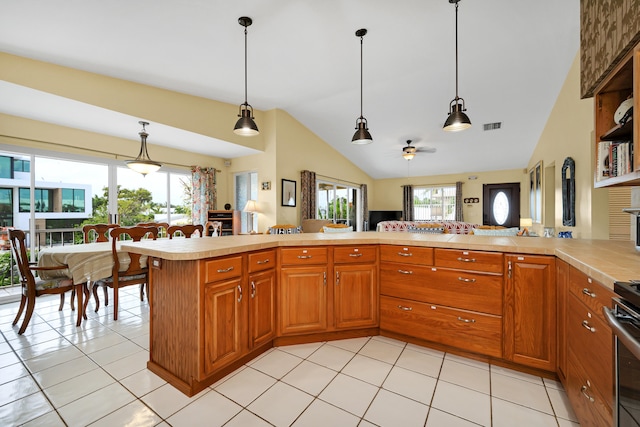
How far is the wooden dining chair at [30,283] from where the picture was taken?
101 inches

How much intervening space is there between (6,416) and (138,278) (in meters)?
1.68

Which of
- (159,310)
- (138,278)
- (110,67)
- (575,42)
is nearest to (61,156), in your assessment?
(110,67)

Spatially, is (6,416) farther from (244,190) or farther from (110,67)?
(244,190)

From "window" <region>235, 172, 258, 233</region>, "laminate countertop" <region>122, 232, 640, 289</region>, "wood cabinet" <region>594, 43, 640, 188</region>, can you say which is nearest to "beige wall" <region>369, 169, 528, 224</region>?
"window" <region>235, 172, 258, 233</region>

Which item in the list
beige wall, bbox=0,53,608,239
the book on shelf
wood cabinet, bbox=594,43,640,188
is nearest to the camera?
wood cabinet, bbox=594,43,640,188

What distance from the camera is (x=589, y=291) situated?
1254mm

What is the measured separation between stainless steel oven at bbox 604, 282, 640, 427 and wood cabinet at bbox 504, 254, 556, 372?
0.93m

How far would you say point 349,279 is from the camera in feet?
7.88

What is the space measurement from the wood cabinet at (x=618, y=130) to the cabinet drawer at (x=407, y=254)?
1.16 metres

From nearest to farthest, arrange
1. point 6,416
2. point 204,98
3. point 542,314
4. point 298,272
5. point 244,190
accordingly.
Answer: point 6,416, point 542,314, point 298,272, point 204,98, point 244,190

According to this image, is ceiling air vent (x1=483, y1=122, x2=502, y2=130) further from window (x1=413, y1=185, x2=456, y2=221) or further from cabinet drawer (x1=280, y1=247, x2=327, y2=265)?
Result: cabinet drawer (x1=280, y1=247, x2=327, y2=265)

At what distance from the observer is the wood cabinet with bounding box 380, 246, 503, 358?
1.98 meters

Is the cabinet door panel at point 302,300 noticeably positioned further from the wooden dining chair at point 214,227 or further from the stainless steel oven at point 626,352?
the wooden dining chair at point 214,227

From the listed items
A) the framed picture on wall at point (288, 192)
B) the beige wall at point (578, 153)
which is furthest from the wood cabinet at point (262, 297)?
the framed picture on wall at point (288, 192)
